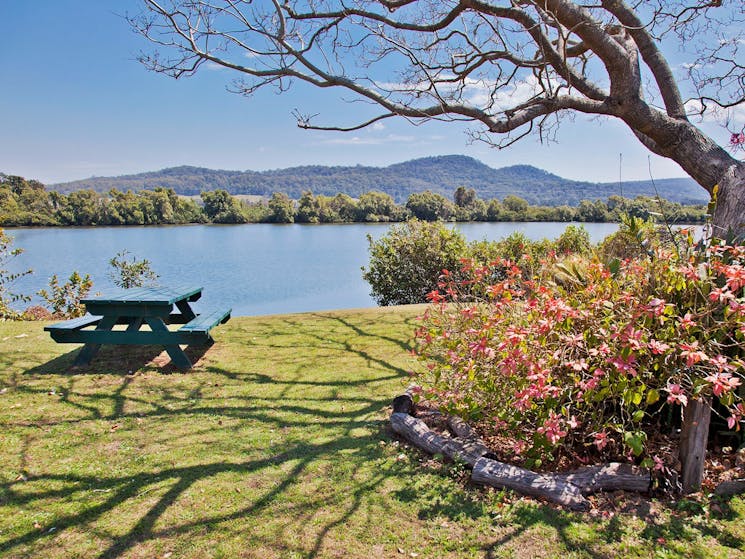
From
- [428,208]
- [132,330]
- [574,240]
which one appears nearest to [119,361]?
[132,330]

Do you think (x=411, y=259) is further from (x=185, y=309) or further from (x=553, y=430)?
(x=553, y=430)

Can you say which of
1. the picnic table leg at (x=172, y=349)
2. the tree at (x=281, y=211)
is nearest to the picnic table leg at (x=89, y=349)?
the picnic table leg at (x=172, y=349)

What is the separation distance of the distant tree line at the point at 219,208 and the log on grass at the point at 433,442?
77.1ft

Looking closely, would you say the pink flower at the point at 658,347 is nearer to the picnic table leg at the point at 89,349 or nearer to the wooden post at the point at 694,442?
the wooden post at the point at 694,442

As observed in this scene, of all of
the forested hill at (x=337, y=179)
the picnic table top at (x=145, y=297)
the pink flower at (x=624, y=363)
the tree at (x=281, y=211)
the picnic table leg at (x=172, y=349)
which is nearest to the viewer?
the pink flower at (x=624, y=363)

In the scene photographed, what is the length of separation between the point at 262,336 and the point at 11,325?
175 inches

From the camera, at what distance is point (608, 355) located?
274 cm

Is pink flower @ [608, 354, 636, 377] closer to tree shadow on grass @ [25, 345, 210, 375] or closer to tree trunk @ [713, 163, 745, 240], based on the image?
tree trunk @ [713, 163, 745, 240]

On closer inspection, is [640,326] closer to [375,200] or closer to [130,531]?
[130,531]


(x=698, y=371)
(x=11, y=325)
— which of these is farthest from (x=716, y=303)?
(x=11, y=325)

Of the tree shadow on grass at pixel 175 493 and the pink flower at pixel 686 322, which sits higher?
the pink flower at pixel 686 322

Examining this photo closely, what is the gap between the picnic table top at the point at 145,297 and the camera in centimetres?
495

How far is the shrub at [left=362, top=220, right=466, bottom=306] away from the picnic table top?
681 cm

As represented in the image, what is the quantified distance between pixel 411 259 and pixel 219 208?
41.5 m
